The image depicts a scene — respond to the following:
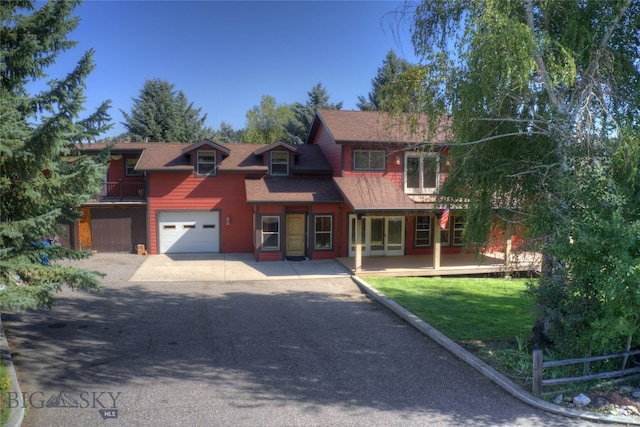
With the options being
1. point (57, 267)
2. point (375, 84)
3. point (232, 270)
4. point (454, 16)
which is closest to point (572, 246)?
point (454, 16)

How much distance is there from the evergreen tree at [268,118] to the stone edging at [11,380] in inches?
1367

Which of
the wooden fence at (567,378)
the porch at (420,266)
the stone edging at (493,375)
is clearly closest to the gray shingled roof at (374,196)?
the porch at (420,266)

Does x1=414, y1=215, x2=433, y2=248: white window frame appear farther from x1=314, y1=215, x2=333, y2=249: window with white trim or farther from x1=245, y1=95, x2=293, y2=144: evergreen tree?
x1=245, y1=95, x2=293, y2=144: evergreen tree

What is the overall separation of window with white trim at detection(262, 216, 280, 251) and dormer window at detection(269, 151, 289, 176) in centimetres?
275

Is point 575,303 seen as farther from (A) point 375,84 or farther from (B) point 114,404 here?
(A) point 375,84

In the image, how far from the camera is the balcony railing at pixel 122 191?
68.3 feet

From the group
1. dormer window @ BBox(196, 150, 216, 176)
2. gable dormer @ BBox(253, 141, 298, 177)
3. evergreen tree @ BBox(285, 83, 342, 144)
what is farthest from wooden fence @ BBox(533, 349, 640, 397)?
evergreen tree @ BBox(285, 83, 342, 144)

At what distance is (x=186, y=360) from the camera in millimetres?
7598

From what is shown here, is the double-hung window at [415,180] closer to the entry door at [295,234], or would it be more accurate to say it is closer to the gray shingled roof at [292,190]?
the gray shingled roof at [292,190]

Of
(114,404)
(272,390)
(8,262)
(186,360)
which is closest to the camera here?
(114,404)

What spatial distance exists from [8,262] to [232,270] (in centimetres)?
1014

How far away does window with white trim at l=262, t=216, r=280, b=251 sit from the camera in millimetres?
18750

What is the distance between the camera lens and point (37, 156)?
6.72 metres

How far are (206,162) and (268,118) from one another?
23338 millimetres
